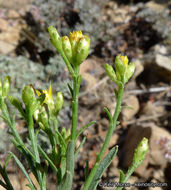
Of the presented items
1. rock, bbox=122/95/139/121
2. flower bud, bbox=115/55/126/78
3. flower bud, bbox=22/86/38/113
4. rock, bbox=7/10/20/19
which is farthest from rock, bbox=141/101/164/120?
rock, bbox=7/10/20/19

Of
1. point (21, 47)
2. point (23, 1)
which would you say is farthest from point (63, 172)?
point (23, 1)

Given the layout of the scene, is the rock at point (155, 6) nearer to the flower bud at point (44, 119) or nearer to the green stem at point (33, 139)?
the flower bud at point (44, 119)

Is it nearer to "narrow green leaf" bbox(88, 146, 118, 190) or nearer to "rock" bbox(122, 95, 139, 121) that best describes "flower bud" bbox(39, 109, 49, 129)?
"narrow green leaf" bbox(88, 146, 118, 190)

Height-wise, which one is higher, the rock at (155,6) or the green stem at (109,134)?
the rock at (155,6)

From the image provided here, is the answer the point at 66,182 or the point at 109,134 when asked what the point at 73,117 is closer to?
the point at 109,134

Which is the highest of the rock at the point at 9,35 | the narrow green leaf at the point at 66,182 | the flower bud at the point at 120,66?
the rock at the point at 9,35

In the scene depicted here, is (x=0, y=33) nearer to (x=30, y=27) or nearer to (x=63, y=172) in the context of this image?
(x=30, y=27)

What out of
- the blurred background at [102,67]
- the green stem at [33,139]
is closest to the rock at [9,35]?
the blurred background at [102,67]
